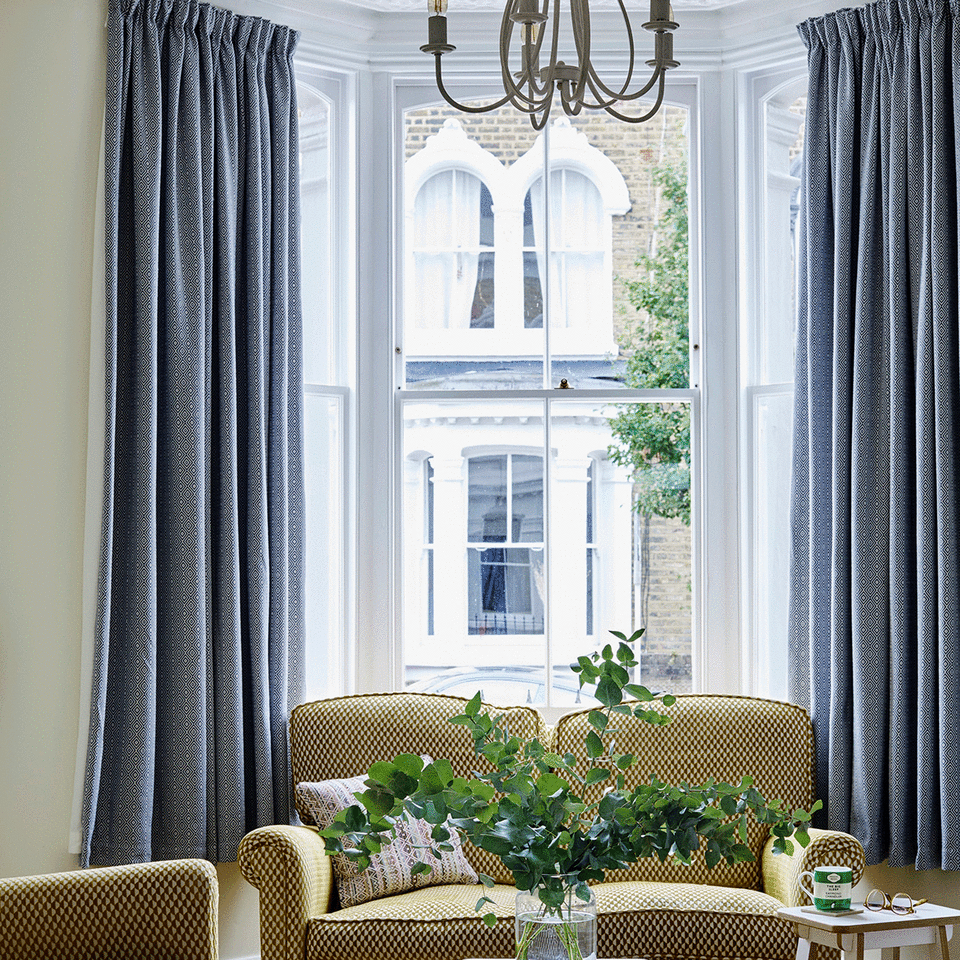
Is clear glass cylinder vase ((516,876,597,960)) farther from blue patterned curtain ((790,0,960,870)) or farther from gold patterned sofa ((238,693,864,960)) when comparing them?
blue patterned curtain ((790,0,960,870))

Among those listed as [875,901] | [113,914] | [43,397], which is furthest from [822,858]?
[43,397]

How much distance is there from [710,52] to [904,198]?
953mm

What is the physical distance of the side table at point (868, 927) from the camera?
244cm

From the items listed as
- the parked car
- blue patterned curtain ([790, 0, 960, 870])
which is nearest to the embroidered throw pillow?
the parked car

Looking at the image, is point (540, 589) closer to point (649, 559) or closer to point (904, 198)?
point (649, 559)

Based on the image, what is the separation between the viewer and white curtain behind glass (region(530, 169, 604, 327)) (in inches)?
155

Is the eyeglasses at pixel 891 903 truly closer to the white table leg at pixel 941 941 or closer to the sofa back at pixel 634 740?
the white table leg at pixel 941 941

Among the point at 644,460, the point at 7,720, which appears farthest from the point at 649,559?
the point at 7,720

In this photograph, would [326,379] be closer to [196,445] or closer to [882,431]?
[196,445]

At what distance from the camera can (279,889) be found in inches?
111

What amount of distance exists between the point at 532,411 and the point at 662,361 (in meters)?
0.49

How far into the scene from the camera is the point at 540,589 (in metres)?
3.88

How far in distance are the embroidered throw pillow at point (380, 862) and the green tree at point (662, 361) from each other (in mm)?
1382

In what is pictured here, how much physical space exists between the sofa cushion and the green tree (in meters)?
1.45
